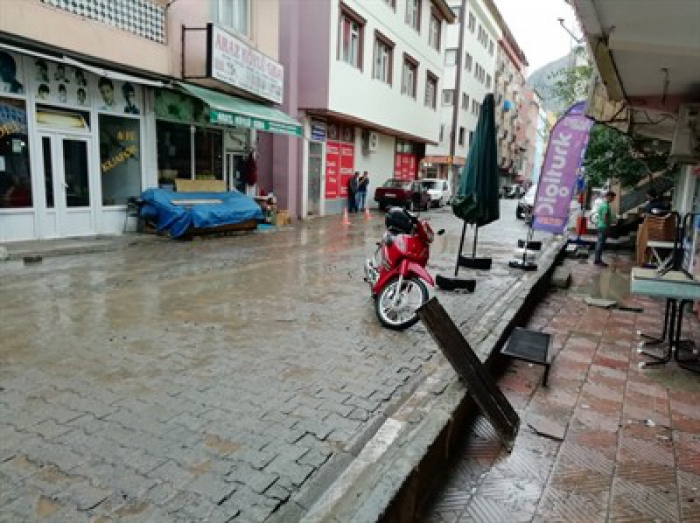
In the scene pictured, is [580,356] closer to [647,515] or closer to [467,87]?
[647,515]

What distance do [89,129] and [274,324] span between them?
789 centimetres

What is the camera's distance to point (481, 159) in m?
8.22

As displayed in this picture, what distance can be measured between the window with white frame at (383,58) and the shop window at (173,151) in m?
10.3

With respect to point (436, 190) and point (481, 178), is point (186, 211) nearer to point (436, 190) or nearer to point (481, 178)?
point (481, 178)

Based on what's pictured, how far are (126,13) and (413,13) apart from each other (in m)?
17.6

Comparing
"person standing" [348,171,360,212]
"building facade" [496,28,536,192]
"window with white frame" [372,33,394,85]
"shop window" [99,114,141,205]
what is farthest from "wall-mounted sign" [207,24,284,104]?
"building facade" [496,28,536,192]

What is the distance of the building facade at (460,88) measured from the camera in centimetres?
4053

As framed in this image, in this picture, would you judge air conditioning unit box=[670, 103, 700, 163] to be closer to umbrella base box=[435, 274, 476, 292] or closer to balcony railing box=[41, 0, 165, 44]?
umbrella base box=[435, 274, 476, 292]

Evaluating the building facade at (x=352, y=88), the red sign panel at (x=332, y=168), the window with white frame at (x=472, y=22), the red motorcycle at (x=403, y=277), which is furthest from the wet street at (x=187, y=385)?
the window with white frame at (x=472, y=22)

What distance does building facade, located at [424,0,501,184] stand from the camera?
40.5m

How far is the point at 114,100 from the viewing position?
38.2ft

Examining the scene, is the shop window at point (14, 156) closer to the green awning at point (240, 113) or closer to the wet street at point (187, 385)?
the wet street at point (187, 385)

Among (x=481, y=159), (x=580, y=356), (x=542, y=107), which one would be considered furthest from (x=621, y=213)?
(x=542, y=107)

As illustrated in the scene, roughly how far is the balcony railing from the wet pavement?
998 cm
